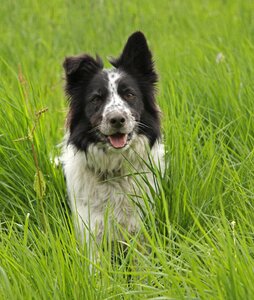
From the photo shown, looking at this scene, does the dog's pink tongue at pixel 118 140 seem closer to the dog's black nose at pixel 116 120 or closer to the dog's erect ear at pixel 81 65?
the dog's black nose at pixel 116 120

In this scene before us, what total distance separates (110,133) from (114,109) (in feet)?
0.47

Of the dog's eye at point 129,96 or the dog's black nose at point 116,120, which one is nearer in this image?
the dog's black nose at point 116,120

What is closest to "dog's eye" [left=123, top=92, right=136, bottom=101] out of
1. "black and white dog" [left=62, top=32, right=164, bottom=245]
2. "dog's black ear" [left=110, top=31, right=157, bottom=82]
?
"black and white dog" [left=62, top=32, right=164, bottom=245]

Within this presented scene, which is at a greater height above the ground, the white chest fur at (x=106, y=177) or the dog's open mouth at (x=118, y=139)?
the dog's open mouth at (x=118, y=139)

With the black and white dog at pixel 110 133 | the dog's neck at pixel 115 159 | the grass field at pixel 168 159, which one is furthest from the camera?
the dog's neck at pixel 115 159

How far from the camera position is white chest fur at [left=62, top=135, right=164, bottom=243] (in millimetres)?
4559

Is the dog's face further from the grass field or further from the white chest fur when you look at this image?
the grass field

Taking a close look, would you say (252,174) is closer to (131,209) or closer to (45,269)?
(131,209)

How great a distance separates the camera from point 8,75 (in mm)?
7312

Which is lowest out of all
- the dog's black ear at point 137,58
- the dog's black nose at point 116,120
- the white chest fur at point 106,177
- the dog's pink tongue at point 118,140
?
the white chest fur at point 106,177

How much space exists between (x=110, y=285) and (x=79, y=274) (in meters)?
0.18

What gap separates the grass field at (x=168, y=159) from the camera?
127 inches

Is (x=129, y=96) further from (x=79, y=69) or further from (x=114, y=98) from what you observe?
(x=79, y=69)

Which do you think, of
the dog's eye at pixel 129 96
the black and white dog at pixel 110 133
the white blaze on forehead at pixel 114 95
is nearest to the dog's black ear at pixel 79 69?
the black and white dog at pixel 110 133
